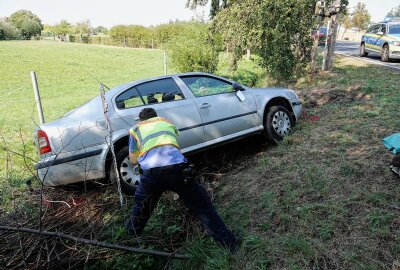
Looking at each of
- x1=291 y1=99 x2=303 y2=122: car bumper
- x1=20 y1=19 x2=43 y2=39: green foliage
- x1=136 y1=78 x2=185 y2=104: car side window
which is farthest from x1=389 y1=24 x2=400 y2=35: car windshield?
x1=20 y1=19 x2=43 y2=39: green foliage

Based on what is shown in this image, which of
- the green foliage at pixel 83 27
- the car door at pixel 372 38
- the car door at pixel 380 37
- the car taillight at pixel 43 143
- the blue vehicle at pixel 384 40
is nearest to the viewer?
the car taillight at pixel 43 143

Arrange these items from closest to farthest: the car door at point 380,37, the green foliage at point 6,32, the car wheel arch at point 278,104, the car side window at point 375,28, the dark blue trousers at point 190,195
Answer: the dark blue trousers at point 190,195, the car wheel arch at point 278,104, the car door at point 380,37, the car side window at point 375,28, the green foliage at point 6,32

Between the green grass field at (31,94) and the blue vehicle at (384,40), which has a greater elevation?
the blue vehicle at (384,40)

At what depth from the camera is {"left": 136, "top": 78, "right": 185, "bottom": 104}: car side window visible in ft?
16.6

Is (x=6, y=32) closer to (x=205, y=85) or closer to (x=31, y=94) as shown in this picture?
(x=31, y=94)

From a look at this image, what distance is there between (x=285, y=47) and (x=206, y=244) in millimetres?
7849

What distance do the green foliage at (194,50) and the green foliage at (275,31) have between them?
2.63 ft

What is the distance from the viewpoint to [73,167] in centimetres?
446

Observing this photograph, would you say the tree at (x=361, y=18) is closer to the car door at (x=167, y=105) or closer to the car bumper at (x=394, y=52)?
the car bumper at (x=394, y=52)

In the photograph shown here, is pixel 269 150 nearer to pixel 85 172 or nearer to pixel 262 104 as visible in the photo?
pixel 262 104

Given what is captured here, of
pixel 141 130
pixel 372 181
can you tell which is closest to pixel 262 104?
pixel 372 181

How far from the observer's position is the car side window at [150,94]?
4.87 metres

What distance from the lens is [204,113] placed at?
5285 mm

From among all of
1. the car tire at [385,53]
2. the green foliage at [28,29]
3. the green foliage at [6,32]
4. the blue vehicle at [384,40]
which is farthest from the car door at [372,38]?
the green foliage at [28,29]
